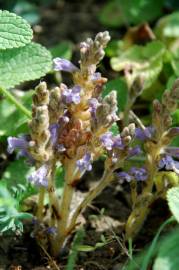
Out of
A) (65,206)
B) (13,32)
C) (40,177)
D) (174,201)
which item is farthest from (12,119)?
(174,201)

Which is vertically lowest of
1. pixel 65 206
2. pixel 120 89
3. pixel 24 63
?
pixel 65 206

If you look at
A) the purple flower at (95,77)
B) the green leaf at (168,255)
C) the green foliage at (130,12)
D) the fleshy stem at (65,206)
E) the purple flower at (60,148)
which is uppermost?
the green foliage at (130,12)

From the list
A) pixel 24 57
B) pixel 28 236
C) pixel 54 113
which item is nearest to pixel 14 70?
pixel 24 57

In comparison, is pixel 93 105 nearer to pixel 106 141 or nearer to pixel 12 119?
pixel 106 141

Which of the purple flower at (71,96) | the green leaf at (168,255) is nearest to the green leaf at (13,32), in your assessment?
the purple flower at (71,96)

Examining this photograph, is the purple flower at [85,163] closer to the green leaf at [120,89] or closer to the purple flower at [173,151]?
the purple flower at [173,151]

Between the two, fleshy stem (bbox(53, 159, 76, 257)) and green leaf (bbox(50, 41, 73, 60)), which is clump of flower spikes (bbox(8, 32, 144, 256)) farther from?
green leaf (bbox(50, 41, 73, 60))
